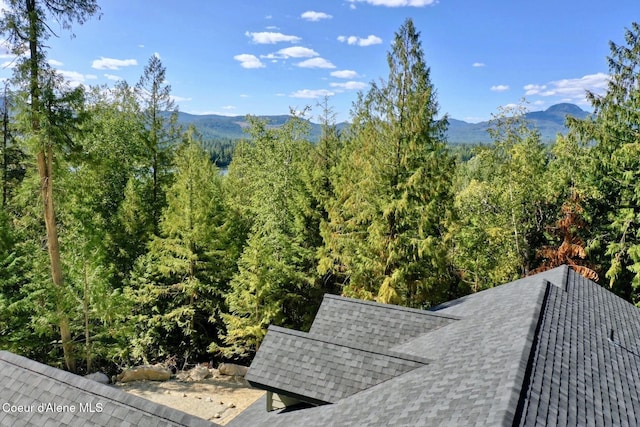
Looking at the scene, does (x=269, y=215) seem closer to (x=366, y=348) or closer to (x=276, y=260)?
(x=276, y=260)

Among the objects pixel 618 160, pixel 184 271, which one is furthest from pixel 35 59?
pixel 618 160

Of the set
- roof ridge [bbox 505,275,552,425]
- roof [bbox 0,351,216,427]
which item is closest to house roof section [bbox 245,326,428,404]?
roof ridge [bbox 505,275,552,425]

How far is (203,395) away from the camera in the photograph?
16.4m

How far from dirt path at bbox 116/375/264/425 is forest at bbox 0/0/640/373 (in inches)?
66.6

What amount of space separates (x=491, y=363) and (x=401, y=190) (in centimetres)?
979

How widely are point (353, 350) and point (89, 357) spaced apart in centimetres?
1268

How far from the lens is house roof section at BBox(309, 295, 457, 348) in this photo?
10.7 metres

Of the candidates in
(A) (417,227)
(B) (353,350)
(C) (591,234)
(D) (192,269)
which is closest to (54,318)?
(D) (192,269)

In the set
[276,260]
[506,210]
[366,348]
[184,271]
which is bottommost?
[184,271]

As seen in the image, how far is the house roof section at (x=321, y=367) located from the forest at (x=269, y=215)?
7.57 m

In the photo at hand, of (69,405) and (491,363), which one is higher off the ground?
(491,363)

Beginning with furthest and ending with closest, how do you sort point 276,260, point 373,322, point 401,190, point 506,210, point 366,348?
point 506,210 < point 276,260 < point 401,190 < point 373,322 < point 366,348

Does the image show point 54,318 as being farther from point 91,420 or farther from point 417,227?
point 417,227

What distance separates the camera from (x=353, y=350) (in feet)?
29.2
